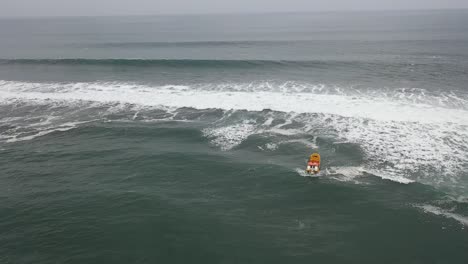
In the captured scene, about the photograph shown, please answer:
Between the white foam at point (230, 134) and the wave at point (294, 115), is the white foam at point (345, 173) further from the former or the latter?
the white foam at point (230, 134)

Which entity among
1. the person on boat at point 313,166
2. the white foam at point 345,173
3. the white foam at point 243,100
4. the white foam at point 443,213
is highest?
the white foam at point 243,100

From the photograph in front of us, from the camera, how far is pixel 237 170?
84.4 ft

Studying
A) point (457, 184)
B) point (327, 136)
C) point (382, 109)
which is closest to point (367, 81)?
point (382, 109)

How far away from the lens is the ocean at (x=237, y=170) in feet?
60.1

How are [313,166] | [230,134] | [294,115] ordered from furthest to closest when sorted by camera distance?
[294,115]
[230,134]
[313,166]

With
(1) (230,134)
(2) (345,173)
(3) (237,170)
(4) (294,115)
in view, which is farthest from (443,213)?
(4) (294,115)

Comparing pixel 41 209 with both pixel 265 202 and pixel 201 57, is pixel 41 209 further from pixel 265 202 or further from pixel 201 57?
pixel 201 57

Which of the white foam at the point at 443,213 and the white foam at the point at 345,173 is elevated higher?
the white foam at the point at 345,173

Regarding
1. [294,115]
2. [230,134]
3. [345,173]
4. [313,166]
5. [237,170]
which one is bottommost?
[237,170]

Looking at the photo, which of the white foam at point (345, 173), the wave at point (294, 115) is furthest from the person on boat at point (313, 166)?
the wave at point (294, 115)

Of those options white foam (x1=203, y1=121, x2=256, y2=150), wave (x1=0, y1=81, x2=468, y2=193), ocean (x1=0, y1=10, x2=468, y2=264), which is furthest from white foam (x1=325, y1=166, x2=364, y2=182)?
white foam (x1=203, y1=121, x2=256, y2=150)

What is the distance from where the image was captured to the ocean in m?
18.3

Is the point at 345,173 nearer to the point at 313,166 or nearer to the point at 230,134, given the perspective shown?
the point at 313,166

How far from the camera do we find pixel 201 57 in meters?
72.2
